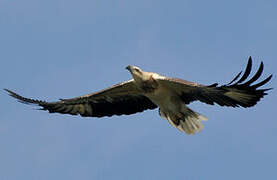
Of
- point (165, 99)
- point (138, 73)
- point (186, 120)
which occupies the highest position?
point (138, 73)

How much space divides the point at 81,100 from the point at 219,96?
285 centimetres

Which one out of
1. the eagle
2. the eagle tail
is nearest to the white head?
the eagle

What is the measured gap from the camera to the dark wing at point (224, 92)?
15.9 meters

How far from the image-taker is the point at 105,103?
17.9 metres

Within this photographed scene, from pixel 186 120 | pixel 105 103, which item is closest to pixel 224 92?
pixel 186 120

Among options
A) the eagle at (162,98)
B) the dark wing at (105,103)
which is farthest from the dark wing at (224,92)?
the dark wing at (105,103)

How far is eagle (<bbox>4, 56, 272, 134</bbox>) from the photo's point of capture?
1614 centimetres

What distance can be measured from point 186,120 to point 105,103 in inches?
65.5

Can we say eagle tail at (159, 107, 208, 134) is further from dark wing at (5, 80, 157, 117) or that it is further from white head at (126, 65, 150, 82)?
white head at (126, 65, 150, 82)

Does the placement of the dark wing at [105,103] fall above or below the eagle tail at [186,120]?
above

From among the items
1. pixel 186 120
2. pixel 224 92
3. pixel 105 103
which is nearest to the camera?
pixel 224 92

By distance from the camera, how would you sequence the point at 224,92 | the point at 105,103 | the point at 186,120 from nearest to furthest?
the point at 224,92 < the point at 186,120 < the point at 105,103

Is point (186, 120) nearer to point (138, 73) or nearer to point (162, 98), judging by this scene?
point (162, 98)

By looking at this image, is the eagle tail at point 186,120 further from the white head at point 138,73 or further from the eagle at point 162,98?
the white head at point 138,73
